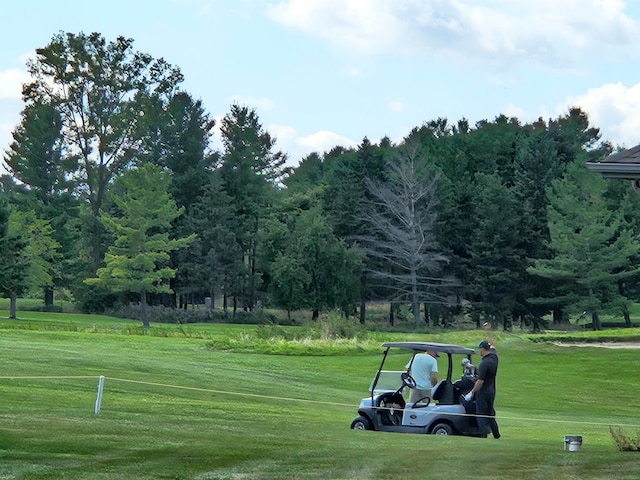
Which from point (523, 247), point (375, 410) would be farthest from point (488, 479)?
point (523, 247)

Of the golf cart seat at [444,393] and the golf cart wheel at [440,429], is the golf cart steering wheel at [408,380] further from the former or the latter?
the golf cart wheel at [440,429]

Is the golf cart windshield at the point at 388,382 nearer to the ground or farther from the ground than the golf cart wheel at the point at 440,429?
farther from the ground

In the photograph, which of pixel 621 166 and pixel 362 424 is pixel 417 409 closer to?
pixel 362 424

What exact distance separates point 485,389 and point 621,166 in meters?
5.83

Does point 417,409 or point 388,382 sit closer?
point 417,409

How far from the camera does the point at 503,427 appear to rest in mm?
22594

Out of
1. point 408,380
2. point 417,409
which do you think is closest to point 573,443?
point 417,409

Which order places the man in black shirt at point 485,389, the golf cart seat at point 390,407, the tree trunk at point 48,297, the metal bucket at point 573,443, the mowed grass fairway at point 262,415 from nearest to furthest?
1. the mowed grass fairway at point 262,415
2. the metal bucket at point 573,443
3. the man in black shirt at point 485,389
4. the golf cart seat at point 390,407
5. the tree trunk at point 48,297

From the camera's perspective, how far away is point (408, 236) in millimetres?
80312

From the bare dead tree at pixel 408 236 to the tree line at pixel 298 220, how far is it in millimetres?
197

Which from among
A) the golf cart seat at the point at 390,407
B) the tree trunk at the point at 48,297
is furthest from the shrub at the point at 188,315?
the golf cart seat at the point at 390,407

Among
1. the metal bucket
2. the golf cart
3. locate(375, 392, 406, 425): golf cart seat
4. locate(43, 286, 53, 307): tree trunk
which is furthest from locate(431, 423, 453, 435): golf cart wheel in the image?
locate(43, 286, 53, 307): tree trunk

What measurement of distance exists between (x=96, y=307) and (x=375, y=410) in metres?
66.1

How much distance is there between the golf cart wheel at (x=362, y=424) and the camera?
18719 millimetres
